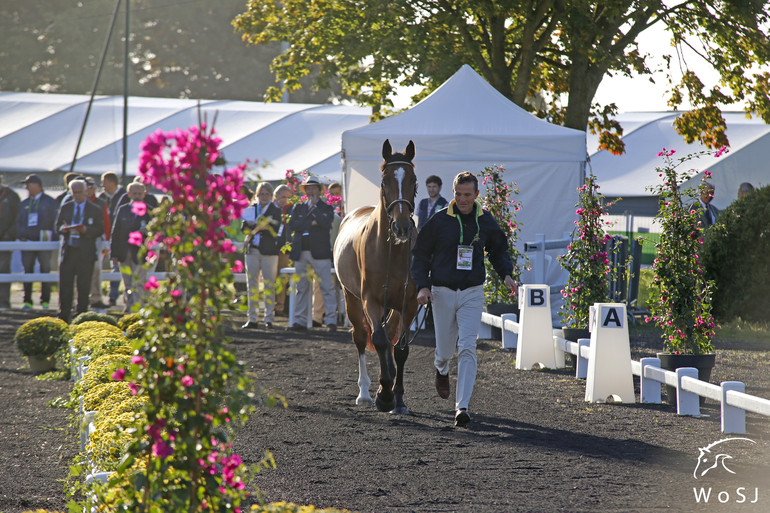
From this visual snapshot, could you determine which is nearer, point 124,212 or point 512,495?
point 512,495

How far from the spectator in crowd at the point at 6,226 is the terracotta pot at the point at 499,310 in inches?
392

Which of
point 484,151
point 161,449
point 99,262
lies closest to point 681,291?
point 484,151

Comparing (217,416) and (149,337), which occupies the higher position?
(149,337)

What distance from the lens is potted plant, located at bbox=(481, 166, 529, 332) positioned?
45.4 ft

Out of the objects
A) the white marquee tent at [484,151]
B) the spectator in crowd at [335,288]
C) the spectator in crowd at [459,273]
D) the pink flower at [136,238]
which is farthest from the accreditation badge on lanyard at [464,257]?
the white marquee tent at [484,151]

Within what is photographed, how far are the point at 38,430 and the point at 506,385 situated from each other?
4.67 meters

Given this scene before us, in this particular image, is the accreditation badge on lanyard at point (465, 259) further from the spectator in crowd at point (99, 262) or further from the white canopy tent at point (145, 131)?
the white canopy tent at point (145, 131)

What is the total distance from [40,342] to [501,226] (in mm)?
6714

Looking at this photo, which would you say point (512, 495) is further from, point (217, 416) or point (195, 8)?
point (195, 8)

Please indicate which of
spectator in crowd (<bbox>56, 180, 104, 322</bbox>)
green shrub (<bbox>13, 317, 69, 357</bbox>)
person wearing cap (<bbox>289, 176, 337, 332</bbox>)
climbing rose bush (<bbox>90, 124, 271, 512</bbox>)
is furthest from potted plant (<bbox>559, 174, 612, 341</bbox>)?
climbing rose bush (<bbox>90, 124, 271, 512</bbox>)

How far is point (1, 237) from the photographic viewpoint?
1869 centimetres

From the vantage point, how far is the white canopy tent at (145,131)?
31562mm

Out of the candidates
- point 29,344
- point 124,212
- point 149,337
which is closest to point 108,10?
point 124,212

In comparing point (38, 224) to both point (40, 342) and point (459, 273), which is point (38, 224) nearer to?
point (40, 342)
